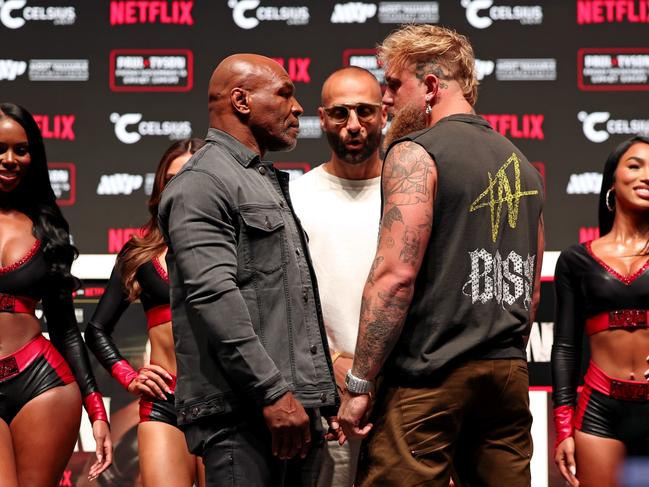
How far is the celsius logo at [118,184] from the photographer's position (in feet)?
19.8

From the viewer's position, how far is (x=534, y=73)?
598 centimetres

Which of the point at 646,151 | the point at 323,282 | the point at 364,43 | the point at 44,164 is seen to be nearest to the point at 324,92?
the point at 323,282

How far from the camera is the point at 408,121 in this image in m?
2.77

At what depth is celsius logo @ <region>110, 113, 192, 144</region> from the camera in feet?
19.9

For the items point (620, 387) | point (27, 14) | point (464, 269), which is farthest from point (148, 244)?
point (27, 14)

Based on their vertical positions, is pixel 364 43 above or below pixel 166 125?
above

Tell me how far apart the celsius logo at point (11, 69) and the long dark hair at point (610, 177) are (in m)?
3.75

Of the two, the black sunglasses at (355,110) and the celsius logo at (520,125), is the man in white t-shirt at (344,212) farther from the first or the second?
the celsius logo at (520,125)

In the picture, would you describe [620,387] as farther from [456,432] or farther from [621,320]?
[456,432]

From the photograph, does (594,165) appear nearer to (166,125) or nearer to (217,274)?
(166,125)

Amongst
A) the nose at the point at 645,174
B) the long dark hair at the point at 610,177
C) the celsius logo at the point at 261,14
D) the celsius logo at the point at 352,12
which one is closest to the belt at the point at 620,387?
the long dark hair at the point at 610,177

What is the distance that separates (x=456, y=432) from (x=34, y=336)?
4.94 ft

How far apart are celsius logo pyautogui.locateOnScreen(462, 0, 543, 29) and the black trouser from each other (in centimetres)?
419

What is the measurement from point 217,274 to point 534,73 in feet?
13.6
